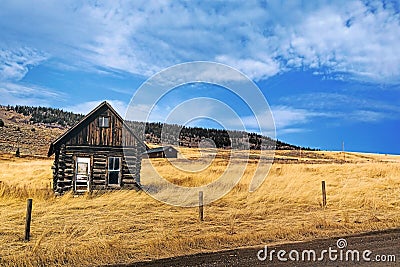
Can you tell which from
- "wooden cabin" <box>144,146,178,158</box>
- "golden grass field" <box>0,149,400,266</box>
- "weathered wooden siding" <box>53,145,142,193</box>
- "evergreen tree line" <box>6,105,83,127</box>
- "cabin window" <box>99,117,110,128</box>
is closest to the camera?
"golden grass field" <box>0,149,400,266</box>

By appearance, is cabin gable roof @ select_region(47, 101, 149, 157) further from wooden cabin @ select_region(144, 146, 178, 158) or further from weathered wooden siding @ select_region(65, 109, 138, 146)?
wooden cabin @ select_region(144, 146, 178, 158)

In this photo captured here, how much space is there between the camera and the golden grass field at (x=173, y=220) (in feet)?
27.3

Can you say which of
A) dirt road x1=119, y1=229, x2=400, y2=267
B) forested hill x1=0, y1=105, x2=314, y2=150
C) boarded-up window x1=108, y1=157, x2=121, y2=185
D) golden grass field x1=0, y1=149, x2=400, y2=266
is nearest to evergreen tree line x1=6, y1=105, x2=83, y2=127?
forested hill x1=0, y1=105, x2=314, y2=150

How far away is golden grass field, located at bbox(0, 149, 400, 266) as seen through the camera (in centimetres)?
831

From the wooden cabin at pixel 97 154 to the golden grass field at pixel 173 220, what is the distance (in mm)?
1013

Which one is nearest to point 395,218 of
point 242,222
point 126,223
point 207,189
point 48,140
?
point 242,222

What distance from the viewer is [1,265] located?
7.23 m

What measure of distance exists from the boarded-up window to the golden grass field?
142 cm

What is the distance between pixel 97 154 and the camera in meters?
20.0

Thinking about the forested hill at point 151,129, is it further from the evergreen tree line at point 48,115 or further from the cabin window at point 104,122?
the cabin window at point 104,122

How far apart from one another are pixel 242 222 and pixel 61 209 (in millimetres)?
7787

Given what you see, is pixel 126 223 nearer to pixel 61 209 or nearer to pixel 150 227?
pixel 150 227

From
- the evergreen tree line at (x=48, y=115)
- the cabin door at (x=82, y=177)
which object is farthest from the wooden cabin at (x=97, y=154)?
the evergreen tree line at (x=48, y=115)

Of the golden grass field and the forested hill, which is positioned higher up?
the forested hill
